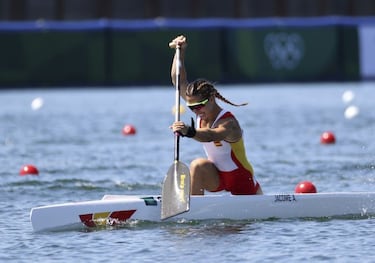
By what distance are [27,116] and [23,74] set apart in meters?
5.74

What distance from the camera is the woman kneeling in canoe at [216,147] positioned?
1164 centimetres

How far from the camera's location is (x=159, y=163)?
57.8 feet

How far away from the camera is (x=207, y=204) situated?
11.7 m

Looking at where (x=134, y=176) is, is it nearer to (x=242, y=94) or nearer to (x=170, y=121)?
(x=170, y=121)

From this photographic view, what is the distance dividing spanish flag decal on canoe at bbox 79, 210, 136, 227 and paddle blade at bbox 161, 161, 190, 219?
33 cm

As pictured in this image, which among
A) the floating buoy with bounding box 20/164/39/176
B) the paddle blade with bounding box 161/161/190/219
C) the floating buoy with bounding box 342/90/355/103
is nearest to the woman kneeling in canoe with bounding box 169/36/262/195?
the paddle blade with bounding box 161/161/190/219

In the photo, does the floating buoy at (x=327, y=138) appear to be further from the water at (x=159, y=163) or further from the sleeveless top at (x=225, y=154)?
the sleeveless top at (x=225, y=154)

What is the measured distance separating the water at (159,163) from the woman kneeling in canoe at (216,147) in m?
0.40

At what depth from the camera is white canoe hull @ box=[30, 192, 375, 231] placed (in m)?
A: 11.5

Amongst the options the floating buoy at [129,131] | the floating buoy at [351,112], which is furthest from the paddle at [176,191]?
the floating buoy at [351,112]

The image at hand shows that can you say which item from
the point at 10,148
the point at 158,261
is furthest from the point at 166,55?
the point at 158,261

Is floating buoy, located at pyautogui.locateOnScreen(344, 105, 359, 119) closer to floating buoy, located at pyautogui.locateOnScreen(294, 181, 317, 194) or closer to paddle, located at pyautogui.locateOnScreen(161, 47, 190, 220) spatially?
floating buoy, located at pyautogui.locateOnScreen(294, 181, 317, 194)

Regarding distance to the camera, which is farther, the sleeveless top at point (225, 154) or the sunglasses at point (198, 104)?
the sleeveless top at point (225, 154)

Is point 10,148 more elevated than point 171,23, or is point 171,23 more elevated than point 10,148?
point 171,23
